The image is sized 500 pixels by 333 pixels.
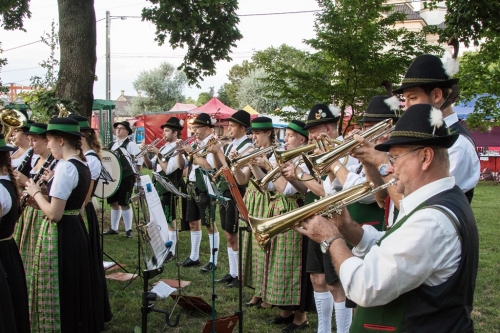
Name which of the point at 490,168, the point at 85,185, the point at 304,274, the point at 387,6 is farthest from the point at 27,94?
the point at 490,168

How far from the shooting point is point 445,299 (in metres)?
2.05

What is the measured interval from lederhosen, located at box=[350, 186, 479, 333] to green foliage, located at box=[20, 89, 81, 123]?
7.71 meters

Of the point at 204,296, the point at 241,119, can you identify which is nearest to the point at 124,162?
the point at 241,119

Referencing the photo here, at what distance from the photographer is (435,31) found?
8180 millimetres

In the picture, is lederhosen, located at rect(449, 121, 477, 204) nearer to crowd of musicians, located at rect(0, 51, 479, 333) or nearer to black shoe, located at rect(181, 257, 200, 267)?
crowd of musicians, located at rect(0, 51, 479, 333)

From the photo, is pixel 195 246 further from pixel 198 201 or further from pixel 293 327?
pixel 293 327

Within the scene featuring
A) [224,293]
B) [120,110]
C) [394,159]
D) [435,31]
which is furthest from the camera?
[120,110]

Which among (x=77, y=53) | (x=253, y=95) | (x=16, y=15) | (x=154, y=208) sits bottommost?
(x=154, y=208)

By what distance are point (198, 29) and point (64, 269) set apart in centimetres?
778

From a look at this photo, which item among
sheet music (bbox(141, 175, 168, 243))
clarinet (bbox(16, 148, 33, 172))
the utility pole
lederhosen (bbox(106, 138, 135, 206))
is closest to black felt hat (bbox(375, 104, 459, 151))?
sheet music (bbox(141, 175, 168, 243))

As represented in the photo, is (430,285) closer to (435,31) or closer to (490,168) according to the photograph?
(435,31)

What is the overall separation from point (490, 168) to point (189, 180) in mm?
16473

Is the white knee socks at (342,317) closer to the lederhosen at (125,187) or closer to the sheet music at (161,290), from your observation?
the sheet music at (161,290)

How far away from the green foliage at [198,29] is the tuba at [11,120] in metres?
4.94
